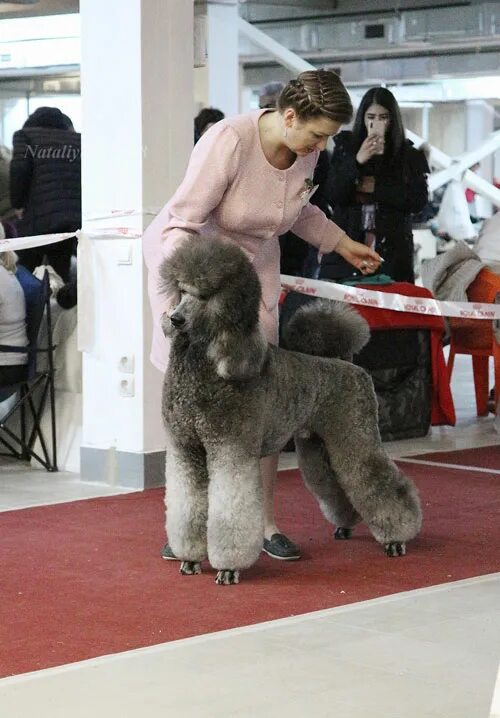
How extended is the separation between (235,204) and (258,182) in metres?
0.09

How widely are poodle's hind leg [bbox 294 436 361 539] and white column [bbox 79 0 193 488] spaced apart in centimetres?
114

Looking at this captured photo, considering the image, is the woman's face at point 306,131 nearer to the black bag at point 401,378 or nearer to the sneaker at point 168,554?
the sneaker at point 168,554

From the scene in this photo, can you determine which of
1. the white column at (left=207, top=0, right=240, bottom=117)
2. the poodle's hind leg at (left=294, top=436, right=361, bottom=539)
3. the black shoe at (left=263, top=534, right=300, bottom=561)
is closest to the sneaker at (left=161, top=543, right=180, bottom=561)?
the black shoe at (left=263, top=534, right=300, bottom=561)

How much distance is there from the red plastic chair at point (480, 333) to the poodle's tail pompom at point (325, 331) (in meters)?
2.90

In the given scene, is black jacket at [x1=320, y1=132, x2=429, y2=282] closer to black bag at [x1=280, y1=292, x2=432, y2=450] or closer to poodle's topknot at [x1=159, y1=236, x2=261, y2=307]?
black bag at [x1=280, y1=292, x2=432, y2=450]

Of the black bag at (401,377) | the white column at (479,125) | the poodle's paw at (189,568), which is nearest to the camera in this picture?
the poodle's paw at (189,568)

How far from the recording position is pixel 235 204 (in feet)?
12.2

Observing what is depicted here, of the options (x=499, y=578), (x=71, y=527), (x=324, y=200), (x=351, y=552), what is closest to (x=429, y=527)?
(x=351, y=552)

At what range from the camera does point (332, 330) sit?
392 centimetres

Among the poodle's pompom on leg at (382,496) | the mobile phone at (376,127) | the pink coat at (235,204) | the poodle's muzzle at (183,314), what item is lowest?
the poodle's pompom on leg at (382,496)

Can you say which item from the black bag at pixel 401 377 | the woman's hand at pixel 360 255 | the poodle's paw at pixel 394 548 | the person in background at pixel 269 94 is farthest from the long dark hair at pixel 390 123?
the poodle's paw at pixel 394 548

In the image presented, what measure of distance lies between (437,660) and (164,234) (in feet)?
4.64

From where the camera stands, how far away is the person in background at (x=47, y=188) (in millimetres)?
6297

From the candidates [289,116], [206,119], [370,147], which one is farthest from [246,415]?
[206,119]
